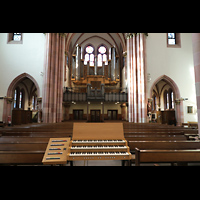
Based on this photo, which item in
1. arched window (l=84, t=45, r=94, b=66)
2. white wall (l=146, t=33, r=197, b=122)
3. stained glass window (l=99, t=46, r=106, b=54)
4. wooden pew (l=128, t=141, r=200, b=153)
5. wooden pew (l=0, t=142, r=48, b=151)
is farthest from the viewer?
stained glass window (l=99, t=46, r=106, b=54)

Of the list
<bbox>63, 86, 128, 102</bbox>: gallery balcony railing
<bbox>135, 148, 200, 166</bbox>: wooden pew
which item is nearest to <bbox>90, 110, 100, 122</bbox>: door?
<bbox>63, 86, 128, 102</bbox>: gallery balcony railing

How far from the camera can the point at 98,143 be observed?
12.8 ft

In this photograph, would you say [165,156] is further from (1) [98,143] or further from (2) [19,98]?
(2) [19,98]

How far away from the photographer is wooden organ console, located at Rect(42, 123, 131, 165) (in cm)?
347

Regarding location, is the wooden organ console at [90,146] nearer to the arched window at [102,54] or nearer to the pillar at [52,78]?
the pillar at [52,78]

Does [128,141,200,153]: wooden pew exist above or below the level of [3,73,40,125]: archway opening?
below

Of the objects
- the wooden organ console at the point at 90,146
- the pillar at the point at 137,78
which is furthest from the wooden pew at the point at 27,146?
the pillar at the point at 137,78

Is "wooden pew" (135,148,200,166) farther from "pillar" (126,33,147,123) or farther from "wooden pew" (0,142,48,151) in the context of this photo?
"pillar" (126,33,147,123)

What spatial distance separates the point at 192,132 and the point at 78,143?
239 inches
